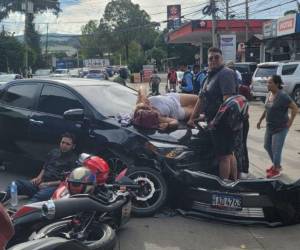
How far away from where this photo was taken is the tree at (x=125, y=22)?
107m

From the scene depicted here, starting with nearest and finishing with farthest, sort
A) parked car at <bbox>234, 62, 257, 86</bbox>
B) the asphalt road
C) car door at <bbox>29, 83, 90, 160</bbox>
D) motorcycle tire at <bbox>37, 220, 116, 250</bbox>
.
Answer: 1. motorcycle tire at <bbox>37, 220, 116, 250</bbox>
2. the asphalt road
3. car door at <bbox>29, 83, 90, 160</bbox>
4. parked car at <bbox>234, 62, 257, 86</bbox>

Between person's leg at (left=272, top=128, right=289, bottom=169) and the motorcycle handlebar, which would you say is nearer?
the motorcycle handlebar

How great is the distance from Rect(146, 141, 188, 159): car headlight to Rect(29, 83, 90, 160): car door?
1416mm

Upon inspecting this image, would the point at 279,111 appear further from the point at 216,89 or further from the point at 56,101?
the point at 56,101

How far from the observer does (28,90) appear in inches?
324

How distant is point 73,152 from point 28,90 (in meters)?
1.76

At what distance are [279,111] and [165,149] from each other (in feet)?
8.71

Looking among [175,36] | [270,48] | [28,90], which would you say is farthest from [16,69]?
[28,90]

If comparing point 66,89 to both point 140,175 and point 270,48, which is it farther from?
point 270,48

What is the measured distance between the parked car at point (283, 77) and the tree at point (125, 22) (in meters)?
84.6

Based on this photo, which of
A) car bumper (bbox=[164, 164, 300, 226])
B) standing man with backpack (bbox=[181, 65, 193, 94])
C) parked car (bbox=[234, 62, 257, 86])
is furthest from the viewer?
parked car (bbox=[234, 62, 257, 86])

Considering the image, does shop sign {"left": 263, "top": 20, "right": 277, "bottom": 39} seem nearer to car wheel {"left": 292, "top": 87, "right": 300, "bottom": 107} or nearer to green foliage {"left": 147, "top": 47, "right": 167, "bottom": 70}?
car wheel {"left": 292, "top": 87, "right": 300, "bottom": 107}

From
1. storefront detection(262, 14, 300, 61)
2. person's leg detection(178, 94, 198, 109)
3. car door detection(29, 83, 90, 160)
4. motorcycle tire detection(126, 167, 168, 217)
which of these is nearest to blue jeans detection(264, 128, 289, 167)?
person's leg detection(178, 94, 198, 109)

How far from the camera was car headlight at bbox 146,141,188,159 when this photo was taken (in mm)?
6322
